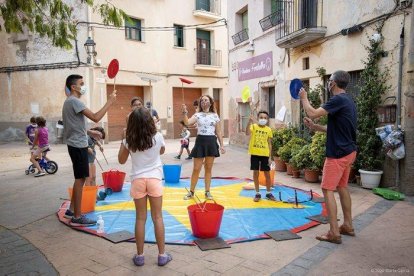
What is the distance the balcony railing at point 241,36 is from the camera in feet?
46.9

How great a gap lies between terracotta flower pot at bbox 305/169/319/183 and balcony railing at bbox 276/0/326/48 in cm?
360

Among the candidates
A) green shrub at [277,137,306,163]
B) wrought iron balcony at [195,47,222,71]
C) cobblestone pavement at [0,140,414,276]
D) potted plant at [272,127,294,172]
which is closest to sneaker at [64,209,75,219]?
cobblestone pavement at [0,140,414,276]

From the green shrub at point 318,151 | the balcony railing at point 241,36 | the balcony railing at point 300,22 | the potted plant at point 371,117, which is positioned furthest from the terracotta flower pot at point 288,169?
the balcony railing at point 241,36

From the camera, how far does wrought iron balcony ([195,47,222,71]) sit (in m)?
22.0

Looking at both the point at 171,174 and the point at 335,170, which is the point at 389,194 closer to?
the point at 335,170

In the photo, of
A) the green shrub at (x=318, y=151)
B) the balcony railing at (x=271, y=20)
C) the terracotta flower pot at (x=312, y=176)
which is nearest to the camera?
the green shrub at (x=318, y=151)

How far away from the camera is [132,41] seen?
732 inches

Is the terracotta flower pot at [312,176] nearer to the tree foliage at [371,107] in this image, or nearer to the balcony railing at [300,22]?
the tree foliage at [371,107]

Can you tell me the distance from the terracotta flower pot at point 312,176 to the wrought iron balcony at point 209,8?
628 inches

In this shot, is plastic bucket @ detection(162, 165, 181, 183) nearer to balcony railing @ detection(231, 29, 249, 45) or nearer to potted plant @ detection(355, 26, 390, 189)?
potted plant @ detection(355, 26, 390, 189)

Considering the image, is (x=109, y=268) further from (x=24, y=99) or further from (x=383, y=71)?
(x=24, y=99)

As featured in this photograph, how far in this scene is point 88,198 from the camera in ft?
18.6

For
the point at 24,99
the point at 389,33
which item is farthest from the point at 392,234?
the point at 24,99

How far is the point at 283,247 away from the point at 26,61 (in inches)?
709
